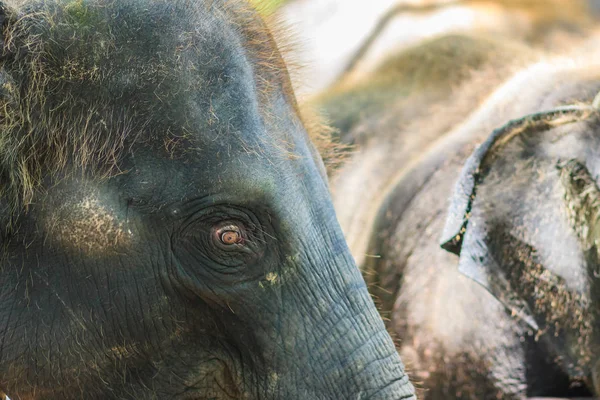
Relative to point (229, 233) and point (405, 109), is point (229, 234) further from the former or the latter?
point (405, 109)

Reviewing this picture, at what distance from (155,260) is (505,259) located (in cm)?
129

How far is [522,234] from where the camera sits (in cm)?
342

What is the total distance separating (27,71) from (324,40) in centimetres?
526

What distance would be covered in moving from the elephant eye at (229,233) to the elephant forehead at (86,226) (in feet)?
0.66

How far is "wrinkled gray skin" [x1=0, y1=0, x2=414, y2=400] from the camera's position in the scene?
2.50 metres

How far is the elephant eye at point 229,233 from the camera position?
2525 mm

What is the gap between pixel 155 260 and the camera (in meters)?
2.53

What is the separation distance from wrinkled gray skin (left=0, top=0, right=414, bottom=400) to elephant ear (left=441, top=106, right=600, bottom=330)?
941 millimetres

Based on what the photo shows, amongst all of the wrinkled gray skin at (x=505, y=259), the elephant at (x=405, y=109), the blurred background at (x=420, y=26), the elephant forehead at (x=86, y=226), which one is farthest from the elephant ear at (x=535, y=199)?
the blurred background at (x=420, y=26)

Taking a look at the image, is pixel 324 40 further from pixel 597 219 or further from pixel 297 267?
pixel 297 267

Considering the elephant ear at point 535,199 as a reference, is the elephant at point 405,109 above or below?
below

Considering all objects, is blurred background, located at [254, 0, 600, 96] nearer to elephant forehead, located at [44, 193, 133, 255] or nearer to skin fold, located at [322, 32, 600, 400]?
skin fold, located at [322, 32, 600, 400]

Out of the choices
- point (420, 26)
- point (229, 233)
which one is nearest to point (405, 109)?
point (420, 26)

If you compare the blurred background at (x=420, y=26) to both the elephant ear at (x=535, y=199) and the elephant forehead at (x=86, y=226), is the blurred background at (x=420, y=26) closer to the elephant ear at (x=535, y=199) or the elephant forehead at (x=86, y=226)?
the elephant ear at (x=535, y=199)
